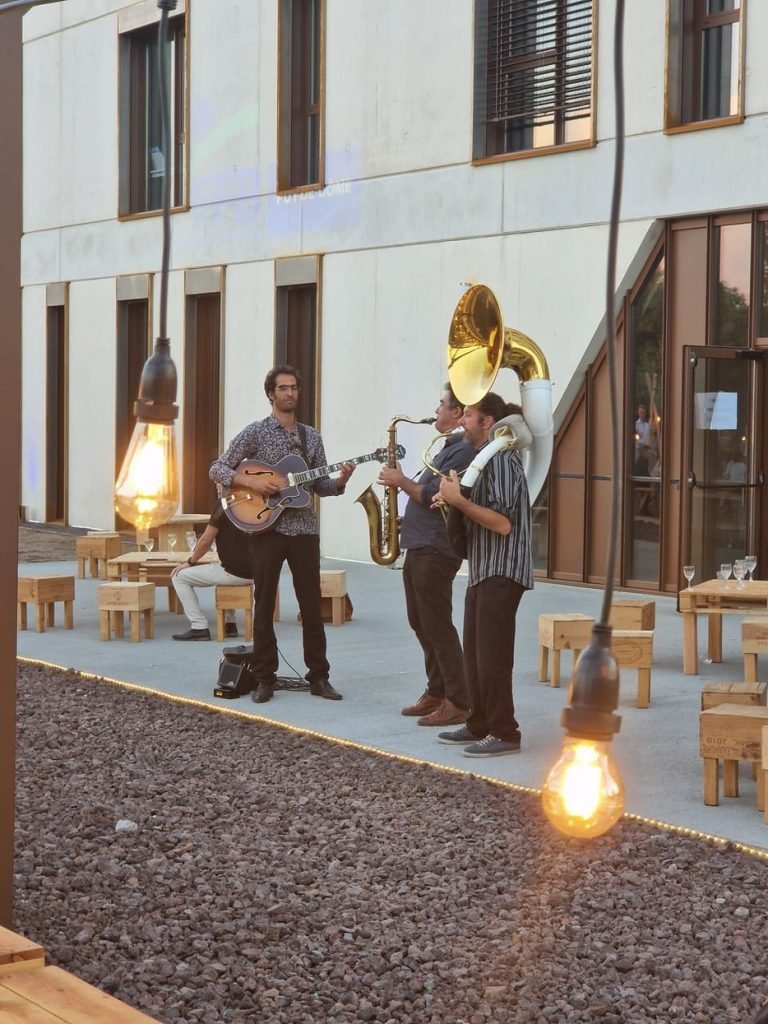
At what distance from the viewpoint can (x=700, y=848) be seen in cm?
596

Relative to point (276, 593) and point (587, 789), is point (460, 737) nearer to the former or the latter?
point (276, 593)

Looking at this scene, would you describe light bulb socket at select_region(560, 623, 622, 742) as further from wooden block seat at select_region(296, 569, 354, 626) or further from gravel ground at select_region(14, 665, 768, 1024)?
wooden block seat at select_region(296, 569, 354, 626)

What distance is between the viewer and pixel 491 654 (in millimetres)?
7445

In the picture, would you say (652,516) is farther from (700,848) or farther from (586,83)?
(700,848)

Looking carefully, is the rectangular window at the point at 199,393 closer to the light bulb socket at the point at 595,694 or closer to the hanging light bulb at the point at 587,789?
the hanging light bulb at the point at 587,789

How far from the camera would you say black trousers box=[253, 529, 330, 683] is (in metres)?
8.90

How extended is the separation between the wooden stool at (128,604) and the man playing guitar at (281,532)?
2.50 metres

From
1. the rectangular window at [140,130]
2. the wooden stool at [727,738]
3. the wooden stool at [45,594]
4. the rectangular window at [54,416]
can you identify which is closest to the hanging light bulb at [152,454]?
the wooden stool at [727,738]

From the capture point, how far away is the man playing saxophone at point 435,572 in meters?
8.12

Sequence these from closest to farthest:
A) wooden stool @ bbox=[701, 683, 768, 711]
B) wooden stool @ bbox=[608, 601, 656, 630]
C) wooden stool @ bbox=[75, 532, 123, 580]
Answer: wooden stool @ bbox=[701, 683, 768, 711] → wooden stool @ bbox=[608, 601, 656, 630] → wooden stool @ bbox=[75, 532, 123, 580]

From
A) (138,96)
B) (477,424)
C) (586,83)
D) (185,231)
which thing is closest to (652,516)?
(586,83)

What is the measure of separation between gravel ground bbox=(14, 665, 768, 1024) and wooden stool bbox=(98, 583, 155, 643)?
380 centimetres

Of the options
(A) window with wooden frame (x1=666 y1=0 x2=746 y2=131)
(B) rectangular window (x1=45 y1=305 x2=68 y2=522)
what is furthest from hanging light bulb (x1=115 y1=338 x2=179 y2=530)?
(B) rectangular window (x1=45 y1=305 x2=68 y2=522)

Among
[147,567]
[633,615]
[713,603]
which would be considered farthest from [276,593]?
[147,567]
